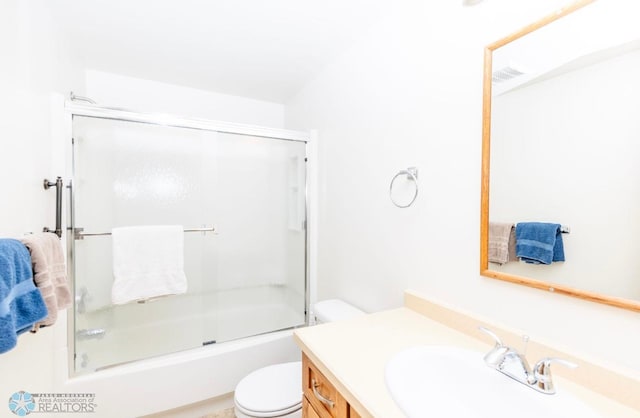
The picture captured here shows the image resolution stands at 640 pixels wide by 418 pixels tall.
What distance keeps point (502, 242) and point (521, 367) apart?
0.38 meters

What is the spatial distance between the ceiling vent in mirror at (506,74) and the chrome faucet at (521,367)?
82cm

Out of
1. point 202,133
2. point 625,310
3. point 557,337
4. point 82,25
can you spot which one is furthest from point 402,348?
point 82,25

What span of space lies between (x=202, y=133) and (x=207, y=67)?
55 centimetres

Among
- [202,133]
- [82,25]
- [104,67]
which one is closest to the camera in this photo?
[82,25]

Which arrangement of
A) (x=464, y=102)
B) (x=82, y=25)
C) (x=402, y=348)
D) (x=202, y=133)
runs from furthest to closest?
(x=202, y=133)
(x=82, y=25)
(x=464, y=102)
(x=402, y=348)

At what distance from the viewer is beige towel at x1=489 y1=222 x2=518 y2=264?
3.02 ft

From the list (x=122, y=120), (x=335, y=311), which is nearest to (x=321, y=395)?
(x=335, y=311)

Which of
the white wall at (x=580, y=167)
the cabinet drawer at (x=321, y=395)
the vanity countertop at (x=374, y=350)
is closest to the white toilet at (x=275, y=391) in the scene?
the cabinet drawer at (x=321, y=395)

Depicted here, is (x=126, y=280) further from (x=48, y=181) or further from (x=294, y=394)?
(x=294, y=394)

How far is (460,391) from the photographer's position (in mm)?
815

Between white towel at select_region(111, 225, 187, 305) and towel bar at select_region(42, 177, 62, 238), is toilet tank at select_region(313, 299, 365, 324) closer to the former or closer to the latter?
white towel at select_region(111, 225, 187, 305)

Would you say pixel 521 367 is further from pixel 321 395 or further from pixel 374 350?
pixel 321 395

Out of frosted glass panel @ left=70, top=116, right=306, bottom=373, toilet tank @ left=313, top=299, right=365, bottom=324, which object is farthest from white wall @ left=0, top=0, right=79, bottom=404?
toilet tank @ left=313, top=299, right=365, bottom=324

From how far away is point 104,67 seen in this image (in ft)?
6.70
